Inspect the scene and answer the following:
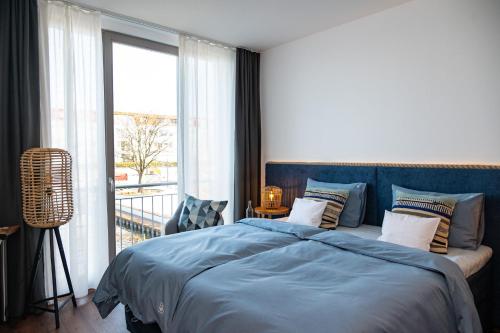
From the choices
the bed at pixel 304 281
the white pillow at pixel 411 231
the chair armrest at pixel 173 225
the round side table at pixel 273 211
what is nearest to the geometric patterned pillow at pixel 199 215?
the chair armrest at pixel 173 225

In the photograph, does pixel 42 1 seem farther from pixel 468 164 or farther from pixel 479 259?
pixel 479 259

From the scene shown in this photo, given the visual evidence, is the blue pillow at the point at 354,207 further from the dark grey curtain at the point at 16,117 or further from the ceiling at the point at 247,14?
the dark grey curtain at the point at 16,117

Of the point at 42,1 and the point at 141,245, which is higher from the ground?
the point at 42,1

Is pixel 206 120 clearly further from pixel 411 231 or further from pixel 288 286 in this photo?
pixel 288 286

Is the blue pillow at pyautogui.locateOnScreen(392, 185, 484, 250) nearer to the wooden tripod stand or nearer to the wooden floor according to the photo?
the wooden floor

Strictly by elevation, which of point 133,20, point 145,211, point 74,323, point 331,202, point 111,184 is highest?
point 133,20

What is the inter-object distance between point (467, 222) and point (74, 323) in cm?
303

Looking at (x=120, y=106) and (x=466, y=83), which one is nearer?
(x=466, y=83)

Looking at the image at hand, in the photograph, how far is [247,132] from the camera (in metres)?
4.05

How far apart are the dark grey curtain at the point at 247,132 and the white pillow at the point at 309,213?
3.72 ft

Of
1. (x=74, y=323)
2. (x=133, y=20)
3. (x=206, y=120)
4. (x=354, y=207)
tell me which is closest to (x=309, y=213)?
(x=354, y=207)

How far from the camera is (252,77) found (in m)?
4.12

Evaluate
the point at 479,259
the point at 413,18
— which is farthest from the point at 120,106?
the point at 479,259

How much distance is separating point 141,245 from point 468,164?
2.53 metres
